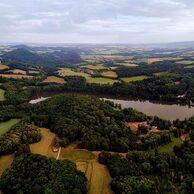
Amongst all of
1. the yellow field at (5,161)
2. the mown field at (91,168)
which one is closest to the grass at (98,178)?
the mown field at (91,168)

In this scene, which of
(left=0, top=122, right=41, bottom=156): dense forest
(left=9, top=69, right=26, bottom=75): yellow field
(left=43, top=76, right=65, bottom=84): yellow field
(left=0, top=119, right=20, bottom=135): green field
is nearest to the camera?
(left=0, top=122, right=41, bottom=156): dense forest

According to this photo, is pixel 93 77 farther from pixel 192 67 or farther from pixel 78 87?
pixel 192 67

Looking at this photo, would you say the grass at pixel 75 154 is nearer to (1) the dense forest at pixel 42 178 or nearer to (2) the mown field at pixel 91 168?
(2) the mown field at pixel 91 168

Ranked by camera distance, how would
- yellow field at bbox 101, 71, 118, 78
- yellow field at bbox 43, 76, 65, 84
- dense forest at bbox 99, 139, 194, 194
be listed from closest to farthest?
dense forest at bbox 99, 139, 194, 194 < yellow field at bbox 43, 76, 65, 84 < yellow field at bbox 101, 71, 118, 78

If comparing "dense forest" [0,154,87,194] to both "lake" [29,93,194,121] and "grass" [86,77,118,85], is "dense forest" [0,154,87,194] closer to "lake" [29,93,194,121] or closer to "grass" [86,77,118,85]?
"lake" [29,93,194,121]

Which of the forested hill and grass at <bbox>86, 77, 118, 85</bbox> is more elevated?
the forested hill

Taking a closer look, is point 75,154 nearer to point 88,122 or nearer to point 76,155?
point 76,155

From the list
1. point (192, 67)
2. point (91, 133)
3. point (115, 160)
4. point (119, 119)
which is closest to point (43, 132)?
point (91, 133)

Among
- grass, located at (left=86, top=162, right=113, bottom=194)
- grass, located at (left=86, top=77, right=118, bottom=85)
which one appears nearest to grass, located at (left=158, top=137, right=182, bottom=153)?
grass, located at (left=86, top=162, right=113, bottom=194)
